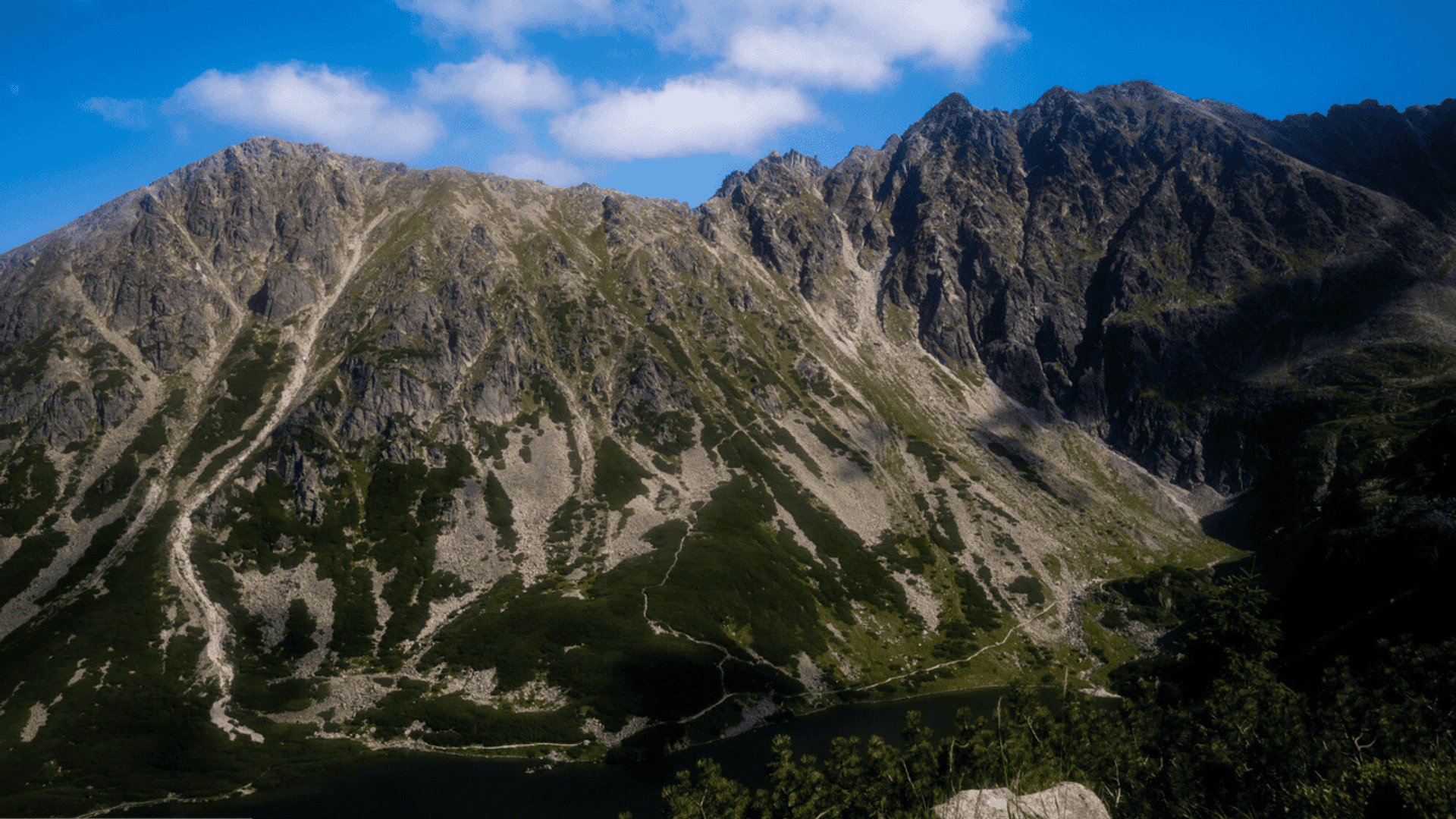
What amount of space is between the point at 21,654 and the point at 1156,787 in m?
185

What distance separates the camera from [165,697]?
122312mm

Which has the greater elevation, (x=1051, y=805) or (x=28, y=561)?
(x=28, y=561)

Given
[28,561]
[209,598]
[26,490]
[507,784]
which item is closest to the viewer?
[507,784]

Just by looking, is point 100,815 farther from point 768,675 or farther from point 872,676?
point 872,676

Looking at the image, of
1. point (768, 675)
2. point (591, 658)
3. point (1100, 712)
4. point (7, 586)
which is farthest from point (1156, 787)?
point (7, 586)

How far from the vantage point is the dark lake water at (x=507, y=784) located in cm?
9219

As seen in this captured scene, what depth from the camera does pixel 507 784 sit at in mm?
102188

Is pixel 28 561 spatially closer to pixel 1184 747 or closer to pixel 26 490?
pixel 26 490

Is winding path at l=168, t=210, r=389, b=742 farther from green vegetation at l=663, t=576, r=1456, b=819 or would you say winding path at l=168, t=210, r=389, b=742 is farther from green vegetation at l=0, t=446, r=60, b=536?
green vegetation at l=663, t=576, r=1456, b=819

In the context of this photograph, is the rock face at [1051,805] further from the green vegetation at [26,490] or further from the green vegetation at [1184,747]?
the green vegetation at [26,490]

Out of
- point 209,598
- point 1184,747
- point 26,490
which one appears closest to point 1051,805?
point 1184,747

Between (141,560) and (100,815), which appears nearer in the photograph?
(100,815)

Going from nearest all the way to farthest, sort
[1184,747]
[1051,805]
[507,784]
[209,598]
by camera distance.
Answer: [1051,805]
[1184,747]
[507,784]
[209,598]

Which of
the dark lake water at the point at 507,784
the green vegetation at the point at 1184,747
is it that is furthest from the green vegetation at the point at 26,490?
the green vegetation at the point at 1184,747
